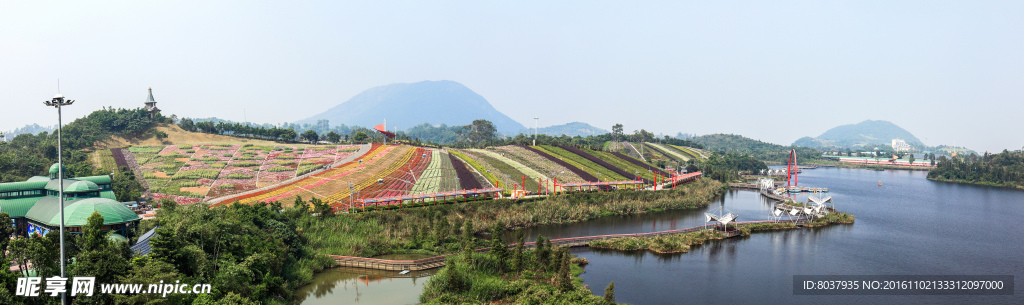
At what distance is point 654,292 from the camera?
31.3 metres

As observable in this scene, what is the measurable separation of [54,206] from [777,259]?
51281 mm

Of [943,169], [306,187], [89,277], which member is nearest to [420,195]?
[306,187]

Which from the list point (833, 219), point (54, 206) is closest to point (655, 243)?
point (833, 219)

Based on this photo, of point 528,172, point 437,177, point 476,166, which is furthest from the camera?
point 528,172

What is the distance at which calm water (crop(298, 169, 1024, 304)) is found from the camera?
102 ft

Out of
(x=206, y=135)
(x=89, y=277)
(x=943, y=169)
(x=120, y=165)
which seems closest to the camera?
(x=89, y=277)

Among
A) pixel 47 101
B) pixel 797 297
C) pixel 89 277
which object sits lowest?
pixel 797 297

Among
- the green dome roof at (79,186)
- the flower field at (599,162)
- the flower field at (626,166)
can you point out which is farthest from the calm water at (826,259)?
the green dome roof at (79,186)

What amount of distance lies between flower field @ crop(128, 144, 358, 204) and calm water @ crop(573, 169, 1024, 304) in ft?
130

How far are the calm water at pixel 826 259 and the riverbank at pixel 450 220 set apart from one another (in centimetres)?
1081

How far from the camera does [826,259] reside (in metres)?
40.2

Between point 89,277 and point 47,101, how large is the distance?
705cm

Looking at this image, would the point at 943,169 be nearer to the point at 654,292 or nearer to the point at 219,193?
the point at 654,292

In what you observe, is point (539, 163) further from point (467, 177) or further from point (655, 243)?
point (655, 243)
